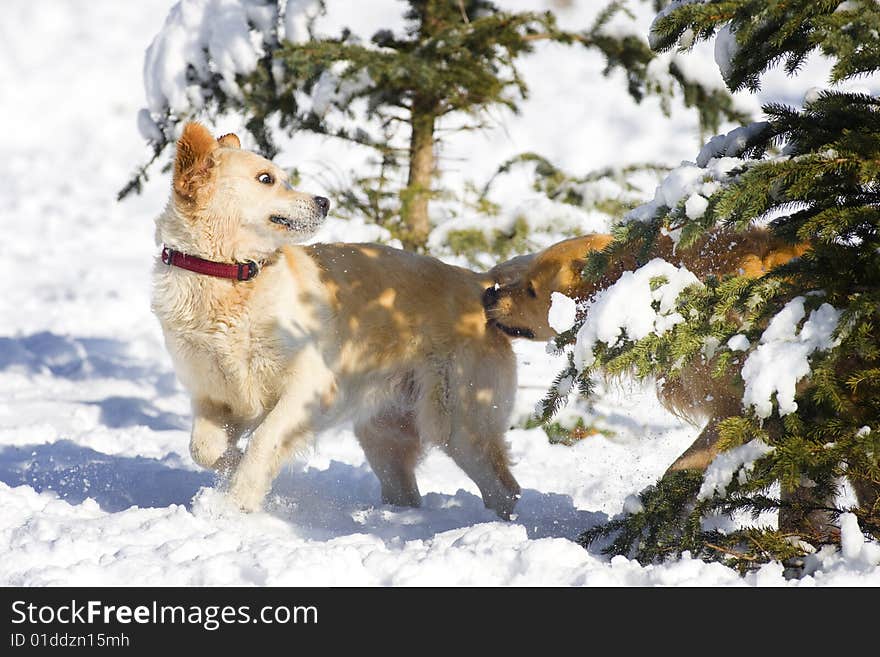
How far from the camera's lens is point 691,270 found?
3979 millimetres

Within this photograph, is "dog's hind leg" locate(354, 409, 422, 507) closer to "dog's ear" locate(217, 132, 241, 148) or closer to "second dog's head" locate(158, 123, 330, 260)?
"second dog's head" locate(158, 123, 330, 260)

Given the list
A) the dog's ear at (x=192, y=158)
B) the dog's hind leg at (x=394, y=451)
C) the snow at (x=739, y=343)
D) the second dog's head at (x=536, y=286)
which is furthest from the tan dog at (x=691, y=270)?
the dog's ear at (x=192, y=158)

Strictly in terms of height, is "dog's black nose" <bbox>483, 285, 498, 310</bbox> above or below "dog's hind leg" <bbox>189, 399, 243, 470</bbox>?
above

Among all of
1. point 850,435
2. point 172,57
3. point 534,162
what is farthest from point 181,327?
point 534,162

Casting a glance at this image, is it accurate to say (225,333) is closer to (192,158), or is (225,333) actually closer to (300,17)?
(192,158)

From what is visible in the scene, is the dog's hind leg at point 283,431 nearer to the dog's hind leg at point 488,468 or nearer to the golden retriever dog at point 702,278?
the dog's hind leg at point 488,468

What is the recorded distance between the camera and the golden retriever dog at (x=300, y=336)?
4.36 m

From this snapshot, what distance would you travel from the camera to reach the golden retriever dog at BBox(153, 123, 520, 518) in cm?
436

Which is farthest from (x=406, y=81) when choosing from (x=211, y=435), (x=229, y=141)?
(x=211, y=435)


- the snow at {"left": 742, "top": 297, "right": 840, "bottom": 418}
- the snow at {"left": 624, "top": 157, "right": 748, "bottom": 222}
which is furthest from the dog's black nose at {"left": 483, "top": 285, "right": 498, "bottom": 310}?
the snow at {"left": 742, "top": 297, "right": 840, "bottom": 418}

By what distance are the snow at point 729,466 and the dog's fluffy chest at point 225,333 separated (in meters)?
2.13
